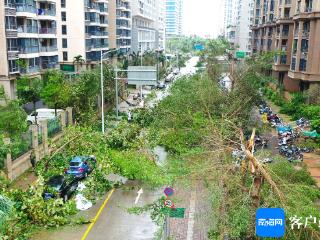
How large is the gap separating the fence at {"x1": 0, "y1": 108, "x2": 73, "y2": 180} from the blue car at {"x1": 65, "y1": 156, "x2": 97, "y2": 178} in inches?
106

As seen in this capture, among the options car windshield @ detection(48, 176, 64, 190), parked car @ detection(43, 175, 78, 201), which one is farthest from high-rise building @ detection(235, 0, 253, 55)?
car windshield @ detection(48, 176, 64, 190)

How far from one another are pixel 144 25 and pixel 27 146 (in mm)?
77588

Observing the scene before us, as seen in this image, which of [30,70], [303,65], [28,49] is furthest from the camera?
[303,65]

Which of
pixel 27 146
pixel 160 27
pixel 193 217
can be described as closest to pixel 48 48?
pixel 27 146

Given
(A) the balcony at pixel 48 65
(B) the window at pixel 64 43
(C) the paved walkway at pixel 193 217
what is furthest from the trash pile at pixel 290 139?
(B) the window at pixel 64 43

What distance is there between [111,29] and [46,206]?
2174 inches

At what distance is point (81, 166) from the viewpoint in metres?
20.1

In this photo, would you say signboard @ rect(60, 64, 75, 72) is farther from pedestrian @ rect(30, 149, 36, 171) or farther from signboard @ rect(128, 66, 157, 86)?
pedestrian @ rect(30, 149, 36, 171)

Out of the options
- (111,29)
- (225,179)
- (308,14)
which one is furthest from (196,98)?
(111,29)

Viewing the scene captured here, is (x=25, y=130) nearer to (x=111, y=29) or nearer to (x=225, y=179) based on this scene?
(x=225, y=179)

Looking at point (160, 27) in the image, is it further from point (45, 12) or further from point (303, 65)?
point (303, 65)

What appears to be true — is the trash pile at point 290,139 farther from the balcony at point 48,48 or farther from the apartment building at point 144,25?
the apartment building at point 144,25

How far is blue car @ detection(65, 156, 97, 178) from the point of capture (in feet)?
65.0

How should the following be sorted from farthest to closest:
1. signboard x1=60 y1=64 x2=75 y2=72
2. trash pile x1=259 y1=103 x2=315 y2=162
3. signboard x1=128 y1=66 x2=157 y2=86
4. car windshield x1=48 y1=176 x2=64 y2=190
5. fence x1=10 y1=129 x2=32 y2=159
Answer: signboard x1=60 y1=64 x2=75 y2=72, signboard x1=128 y1=66 x2=157 y2=86, trash pile x1=259 y1=103 x2=315 y2=162, fence x1=10 y1=129 x2=32 y2=159, car windshield x1=48 y1=176 x2=64 y2=190
